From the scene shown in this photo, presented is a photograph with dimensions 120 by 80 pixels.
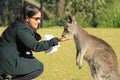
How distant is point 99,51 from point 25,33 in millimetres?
2580

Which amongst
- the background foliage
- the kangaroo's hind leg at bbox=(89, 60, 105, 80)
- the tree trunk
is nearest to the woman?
the kangaroo's hind leg at bbox=(89, 60, 105, 80)

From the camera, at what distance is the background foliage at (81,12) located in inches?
917

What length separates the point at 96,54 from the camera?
7.65m

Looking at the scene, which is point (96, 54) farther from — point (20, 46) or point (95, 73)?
point (20, 46)

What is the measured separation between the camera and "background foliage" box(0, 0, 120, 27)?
23.3m

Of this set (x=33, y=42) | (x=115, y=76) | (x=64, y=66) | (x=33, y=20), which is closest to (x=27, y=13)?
(x=33, y=20)

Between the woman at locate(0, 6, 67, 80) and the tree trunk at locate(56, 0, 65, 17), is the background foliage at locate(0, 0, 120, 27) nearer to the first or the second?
the tree trunk at locate(56, 0, 65, 17)

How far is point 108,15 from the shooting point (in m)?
23.5

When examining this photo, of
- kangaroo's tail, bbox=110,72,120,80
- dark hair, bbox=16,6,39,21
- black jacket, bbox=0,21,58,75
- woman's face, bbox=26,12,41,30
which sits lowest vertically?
kangaroo's tail, bbox=110,72,120,80

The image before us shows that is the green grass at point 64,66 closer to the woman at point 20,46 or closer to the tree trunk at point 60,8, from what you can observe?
the woman at point 20,46

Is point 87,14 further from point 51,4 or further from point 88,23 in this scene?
point 51,4

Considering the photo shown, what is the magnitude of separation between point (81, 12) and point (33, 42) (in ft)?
61.3

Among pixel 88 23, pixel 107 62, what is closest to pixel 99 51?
pixel 107 62

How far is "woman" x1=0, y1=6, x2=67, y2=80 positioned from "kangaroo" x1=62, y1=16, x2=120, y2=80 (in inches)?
79.8
